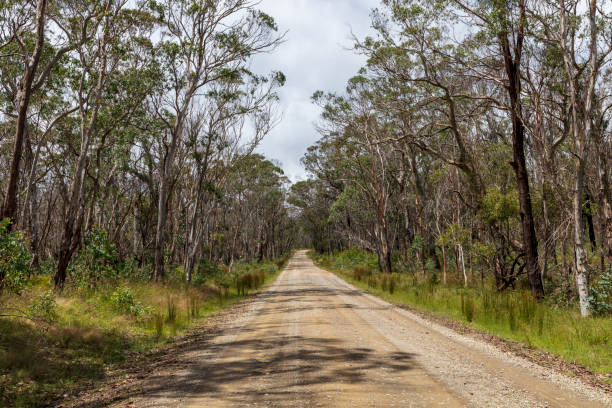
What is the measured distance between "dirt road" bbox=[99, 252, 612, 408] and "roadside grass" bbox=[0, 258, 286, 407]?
4.25 ft

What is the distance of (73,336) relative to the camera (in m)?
7.27

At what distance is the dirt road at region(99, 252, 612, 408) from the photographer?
14.1 feet

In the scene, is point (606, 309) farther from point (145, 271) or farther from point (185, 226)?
point (185, 226)

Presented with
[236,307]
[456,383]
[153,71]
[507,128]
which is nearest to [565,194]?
[507,128]

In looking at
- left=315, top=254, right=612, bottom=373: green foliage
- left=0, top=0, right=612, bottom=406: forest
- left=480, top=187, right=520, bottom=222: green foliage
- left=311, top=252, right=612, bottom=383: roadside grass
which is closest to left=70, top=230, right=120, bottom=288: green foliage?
left=0, top=0, right=612, bottom=406: forest

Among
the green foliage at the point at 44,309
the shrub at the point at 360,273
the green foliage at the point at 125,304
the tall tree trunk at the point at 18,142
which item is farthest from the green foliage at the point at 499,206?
the tall tree trunk at the point at 18,142

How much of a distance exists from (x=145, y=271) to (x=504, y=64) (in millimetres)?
16979

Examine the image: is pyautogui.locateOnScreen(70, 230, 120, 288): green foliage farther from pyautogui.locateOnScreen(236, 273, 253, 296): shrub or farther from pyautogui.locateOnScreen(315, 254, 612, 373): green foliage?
pyautogui.locateOnScreen(315, 254, 612, 373): green foliage

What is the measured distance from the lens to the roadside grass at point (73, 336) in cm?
540

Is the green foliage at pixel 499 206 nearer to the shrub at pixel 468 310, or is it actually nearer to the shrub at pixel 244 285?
the shrub at pixel 468 310

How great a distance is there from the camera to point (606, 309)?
28.7ft

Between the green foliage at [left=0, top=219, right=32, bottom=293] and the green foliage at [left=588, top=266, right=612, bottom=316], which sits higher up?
the green foliage at [left=0, top=219, right=32, bottom=293]

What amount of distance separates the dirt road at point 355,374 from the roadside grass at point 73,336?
130 centimetres

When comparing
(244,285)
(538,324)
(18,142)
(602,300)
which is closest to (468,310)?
(538,324)
